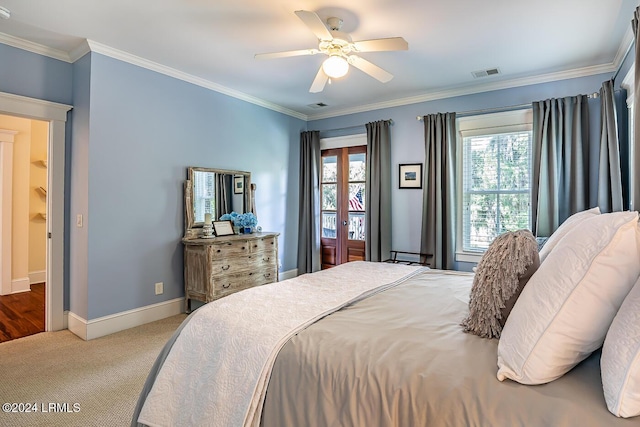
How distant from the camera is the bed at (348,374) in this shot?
3.25 ft

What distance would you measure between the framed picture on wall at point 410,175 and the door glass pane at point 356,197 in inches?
24.7

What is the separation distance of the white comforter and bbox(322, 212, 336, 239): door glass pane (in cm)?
357

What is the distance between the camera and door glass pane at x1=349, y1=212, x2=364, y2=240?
518 centimetres

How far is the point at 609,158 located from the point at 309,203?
11.8 feet

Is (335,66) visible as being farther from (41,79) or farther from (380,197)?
(41,79)

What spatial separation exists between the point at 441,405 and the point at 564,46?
347cm

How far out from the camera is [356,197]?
5.25m

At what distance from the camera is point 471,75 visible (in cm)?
386

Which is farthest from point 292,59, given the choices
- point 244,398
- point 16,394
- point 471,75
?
point 16,394

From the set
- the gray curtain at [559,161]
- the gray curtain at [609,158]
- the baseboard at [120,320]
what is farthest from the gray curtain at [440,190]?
the baseboard at [120,320]

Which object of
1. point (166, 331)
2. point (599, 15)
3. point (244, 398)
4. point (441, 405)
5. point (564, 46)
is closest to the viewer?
point (441, 405)

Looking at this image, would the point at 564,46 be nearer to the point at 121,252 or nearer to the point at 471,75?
the point at 471,75

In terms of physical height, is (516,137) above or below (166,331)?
above

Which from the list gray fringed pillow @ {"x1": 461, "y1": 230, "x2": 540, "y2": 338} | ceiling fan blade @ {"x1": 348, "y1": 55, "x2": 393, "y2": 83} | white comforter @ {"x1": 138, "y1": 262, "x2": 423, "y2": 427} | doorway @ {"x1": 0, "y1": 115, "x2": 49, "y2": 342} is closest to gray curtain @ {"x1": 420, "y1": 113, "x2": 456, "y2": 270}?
ceiling fan blade @ {"x1": 348, "y1": 55, "x2": 393, "y2": 83}
